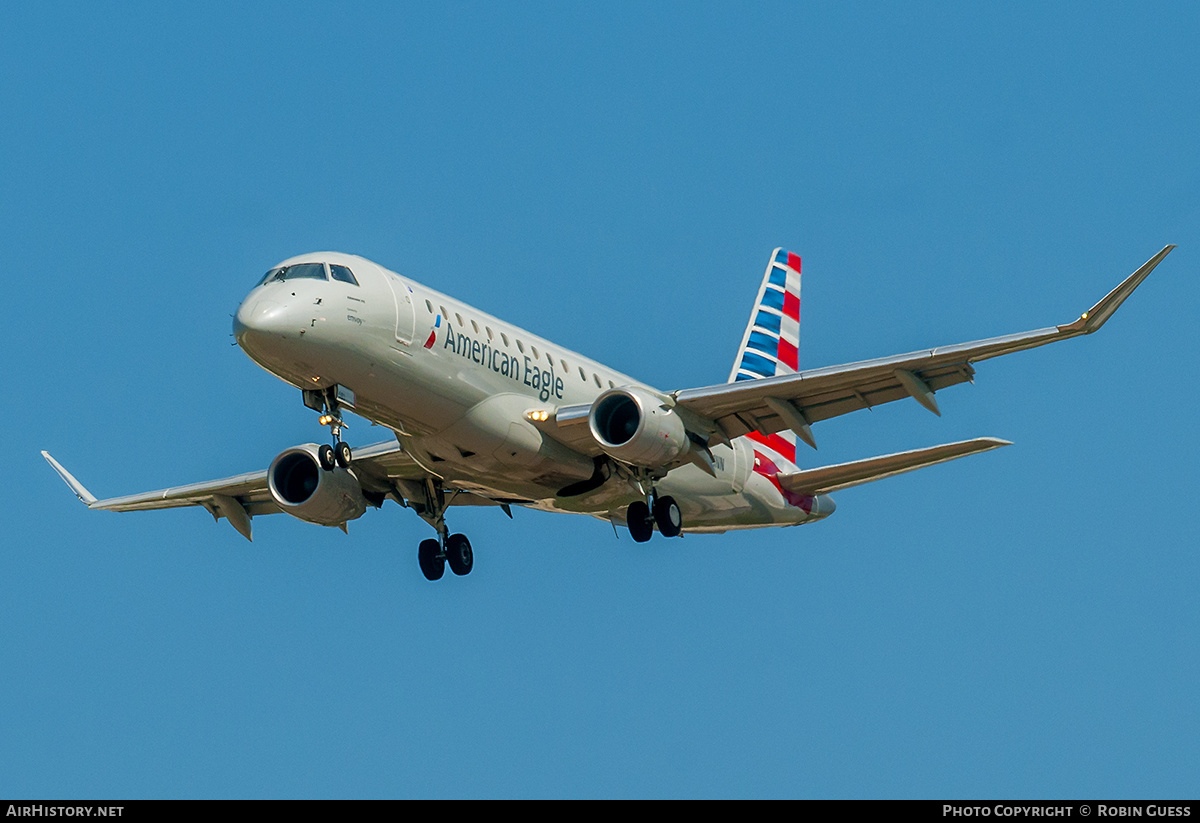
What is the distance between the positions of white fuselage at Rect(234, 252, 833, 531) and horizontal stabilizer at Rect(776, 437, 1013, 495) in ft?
8.37

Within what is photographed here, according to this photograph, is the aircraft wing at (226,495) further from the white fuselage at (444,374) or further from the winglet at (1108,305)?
the winglet at (1108,305)

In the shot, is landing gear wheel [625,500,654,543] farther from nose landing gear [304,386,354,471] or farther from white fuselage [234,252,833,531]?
nose landing gear [304,386,354,471]

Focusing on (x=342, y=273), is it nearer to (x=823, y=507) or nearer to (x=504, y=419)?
(x=504, y=419)

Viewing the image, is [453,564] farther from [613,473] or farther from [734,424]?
[734,424]

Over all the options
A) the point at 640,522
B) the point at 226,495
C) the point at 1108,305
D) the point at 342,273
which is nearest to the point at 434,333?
the point at 342,273

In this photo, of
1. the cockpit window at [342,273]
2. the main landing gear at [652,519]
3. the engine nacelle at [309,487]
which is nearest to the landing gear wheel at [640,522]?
the main landing gear at [652,519]

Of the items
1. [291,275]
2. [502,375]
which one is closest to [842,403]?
[502,375]

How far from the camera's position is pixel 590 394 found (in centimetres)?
3659

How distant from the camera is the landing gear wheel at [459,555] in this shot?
124 feet

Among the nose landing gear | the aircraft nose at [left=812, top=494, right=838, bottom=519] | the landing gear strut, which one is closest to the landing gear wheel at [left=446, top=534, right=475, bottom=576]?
the landing gear strut

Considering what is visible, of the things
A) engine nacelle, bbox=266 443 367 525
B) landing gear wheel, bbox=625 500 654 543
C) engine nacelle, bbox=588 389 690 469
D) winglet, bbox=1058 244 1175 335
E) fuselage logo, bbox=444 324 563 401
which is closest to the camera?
winglet, bbox=1058 244 1175 335

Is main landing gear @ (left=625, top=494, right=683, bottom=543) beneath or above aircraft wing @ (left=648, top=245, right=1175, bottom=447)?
beneath

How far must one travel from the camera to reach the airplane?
3125 centimetres
